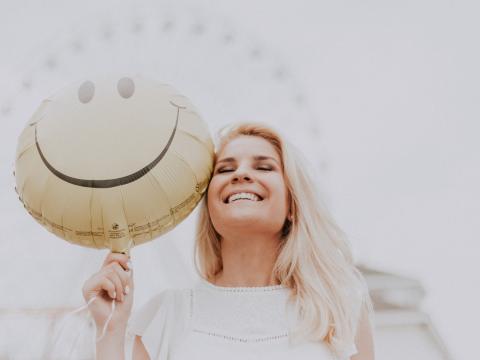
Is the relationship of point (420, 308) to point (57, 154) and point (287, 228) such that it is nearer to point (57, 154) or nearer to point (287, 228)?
point (287, 228)

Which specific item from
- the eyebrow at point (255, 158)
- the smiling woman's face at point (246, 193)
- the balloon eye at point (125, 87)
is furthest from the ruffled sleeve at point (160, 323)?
the balloon eye at point (125, 87)

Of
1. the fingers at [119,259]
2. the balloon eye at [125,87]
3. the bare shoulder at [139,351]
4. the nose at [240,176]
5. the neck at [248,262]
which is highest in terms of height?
the balloon eye at [125,87]

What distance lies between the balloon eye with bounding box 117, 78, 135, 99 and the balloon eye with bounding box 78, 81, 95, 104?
0.08 metres

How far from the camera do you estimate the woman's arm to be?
188 cm

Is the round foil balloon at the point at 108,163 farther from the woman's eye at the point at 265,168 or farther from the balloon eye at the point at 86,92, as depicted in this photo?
the woman's eye at the point at 265,168

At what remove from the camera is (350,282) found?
1948 millimetres

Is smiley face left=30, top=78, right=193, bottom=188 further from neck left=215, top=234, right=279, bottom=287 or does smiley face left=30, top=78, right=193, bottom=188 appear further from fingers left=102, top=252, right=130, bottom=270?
neck left=215, top=234, right=279, bottom=287

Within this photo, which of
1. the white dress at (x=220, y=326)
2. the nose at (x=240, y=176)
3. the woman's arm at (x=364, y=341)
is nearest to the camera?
the white dress at (x=220, y=326)

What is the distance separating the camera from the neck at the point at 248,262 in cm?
188

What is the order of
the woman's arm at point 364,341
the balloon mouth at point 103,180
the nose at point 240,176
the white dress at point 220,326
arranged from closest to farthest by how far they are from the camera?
the balloon mouth at point 103,180, the white dress at point 220,326, the nose at point 240,176, the woman's arm at point 364,341

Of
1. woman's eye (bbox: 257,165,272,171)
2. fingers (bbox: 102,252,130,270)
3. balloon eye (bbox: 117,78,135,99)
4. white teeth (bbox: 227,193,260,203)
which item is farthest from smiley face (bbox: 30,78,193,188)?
woman's eye (bbox: 257,165,272,171)

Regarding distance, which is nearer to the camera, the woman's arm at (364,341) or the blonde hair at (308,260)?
the blonde hair at (308,260)

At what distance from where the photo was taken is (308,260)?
6.34 feet

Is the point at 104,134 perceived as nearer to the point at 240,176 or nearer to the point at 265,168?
the point at 240,176
